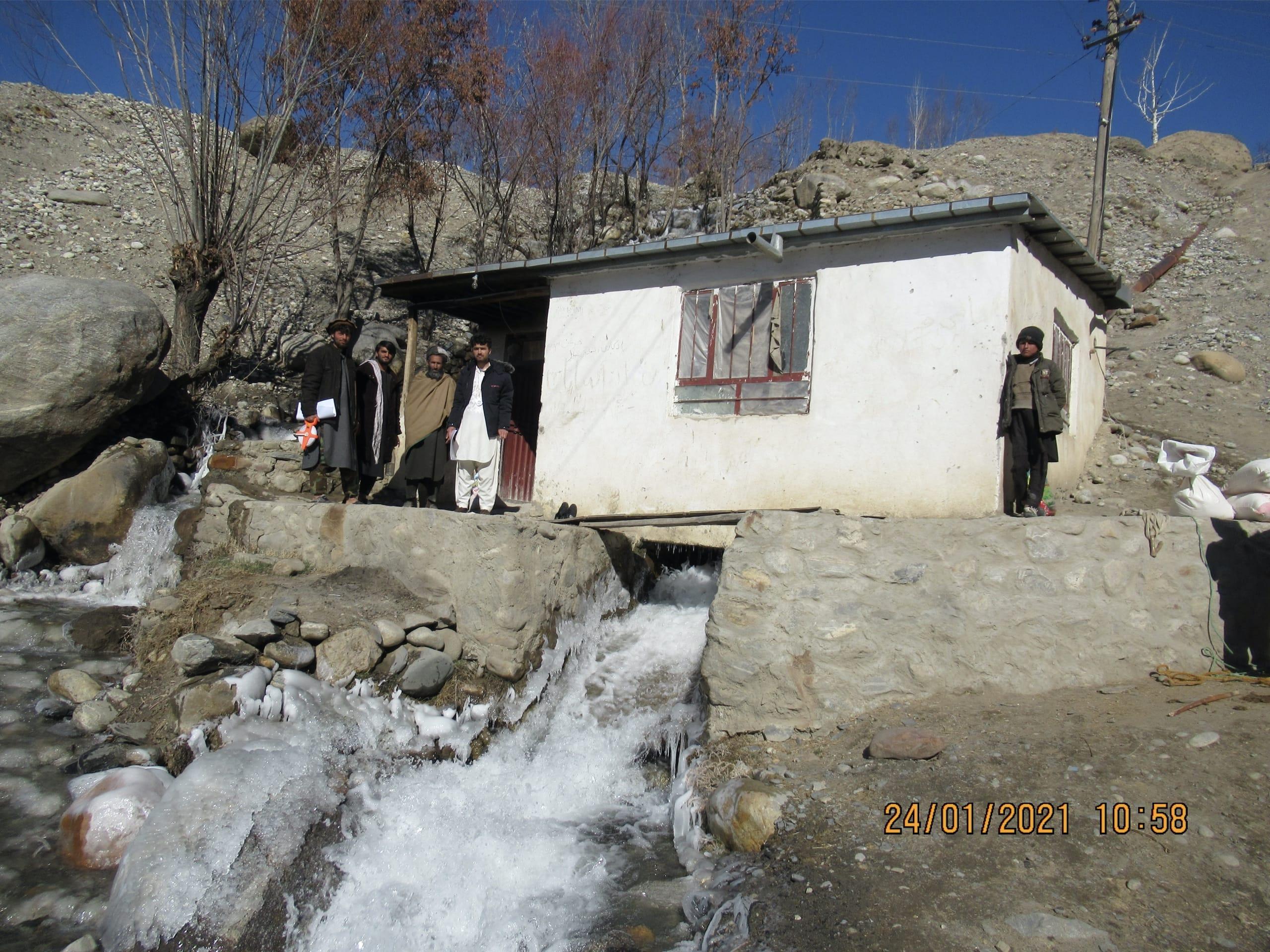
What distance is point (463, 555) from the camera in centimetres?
630

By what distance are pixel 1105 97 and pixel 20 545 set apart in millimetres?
14350

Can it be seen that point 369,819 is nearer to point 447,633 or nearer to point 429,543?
point 447,633

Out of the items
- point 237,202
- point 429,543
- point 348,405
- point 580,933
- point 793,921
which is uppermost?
point 237,202

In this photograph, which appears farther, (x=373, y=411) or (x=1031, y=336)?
(x=373, y=411)

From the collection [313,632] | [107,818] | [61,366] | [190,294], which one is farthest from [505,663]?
[190,294]

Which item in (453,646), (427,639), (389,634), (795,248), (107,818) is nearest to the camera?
(107,818)

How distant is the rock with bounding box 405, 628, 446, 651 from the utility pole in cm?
1027

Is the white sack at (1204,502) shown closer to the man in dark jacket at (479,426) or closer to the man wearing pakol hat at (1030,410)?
the man wearing pakol hat at (1030,410)

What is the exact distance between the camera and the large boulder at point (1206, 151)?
20.9 meters

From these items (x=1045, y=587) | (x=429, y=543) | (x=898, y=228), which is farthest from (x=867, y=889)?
(x=898, y=228)

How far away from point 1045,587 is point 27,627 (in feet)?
23.6

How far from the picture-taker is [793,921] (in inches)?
134

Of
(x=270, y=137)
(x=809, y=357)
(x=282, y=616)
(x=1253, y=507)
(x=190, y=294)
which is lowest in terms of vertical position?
(x=282, y=616)

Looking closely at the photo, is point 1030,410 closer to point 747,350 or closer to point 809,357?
point 809,357
